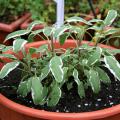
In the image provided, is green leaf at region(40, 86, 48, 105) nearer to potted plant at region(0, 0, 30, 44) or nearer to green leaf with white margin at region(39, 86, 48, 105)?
green leaf with white margin at region(39, 86, 48, 105)

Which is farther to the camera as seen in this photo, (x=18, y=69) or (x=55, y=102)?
(x=18, y=69)

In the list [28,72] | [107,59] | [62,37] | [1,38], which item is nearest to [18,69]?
[28,72]

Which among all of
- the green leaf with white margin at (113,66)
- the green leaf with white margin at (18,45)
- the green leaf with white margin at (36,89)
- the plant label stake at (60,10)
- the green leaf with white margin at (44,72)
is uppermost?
the plant label stake at (60,10)

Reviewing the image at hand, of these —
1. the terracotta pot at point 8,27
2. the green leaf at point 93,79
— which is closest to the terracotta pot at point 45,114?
the green leaf at point 93,79

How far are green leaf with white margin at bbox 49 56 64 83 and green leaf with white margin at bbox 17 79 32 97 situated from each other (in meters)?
0.11

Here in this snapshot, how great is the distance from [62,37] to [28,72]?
18cm

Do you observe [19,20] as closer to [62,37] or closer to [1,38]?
[1,38]

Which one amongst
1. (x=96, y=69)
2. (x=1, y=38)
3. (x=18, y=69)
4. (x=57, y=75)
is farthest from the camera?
(x=1, y=38)

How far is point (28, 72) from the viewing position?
1.34 metres

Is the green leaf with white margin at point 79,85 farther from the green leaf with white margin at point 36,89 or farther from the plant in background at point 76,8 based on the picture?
the plant in background at point 76,8

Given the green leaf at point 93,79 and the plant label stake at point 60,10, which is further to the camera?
the plant label stake at point 60,10

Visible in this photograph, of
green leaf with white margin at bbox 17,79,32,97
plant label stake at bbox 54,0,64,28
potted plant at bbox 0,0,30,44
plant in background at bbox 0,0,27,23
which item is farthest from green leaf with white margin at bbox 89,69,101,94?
plant in background at bbox 0,0,27,23

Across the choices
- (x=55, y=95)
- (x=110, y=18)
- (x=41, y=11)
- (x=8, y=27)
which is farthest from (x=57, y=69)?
(x=41, y=11)

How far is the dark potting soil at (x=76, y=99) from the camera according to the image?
127 cm
